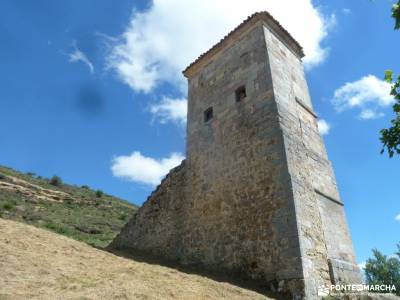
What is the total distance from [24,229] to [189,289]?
4.26m

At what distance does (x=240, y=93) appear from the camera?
390 inches

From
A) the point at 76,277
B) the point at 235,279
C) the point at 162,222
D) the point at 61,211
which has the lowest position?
the point at 76,277

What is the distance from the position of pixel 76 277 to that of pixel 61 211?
53.1ft

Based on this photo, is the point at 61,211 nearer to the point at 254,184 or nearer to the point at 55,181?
the point at 55,181

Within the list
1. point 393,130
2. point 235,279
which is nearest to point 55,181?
point 235,279

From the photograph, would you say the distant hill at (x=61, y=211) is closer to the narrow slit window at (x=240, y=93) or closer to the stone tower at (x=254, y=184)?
the stone tower at (x=254, y=184)

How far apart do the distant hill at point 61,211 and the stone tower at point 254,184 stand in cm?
386

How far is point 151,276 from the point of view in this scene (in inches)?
236

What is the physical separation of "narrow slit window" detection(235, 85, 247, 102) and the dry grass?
5.36 meters

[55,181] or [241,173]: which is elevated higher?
[55,181]

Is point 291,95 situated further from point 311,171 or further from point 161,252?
point 161,252

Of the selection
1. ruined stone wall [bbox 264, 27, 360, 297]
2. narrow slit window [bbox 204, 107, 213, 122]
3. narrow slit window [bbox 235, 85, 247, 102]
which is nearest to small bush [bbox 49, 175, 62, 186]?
narrow slit window [bbox 204, 107, 213, 122]

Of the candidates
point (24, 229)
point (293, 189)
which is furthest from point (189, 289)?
point (24, 229)

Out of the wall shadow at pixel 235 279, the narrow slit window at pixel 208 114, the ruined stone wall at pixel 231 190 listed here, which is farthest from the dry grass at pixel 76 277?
the narrow slit window at pixel 208 114
